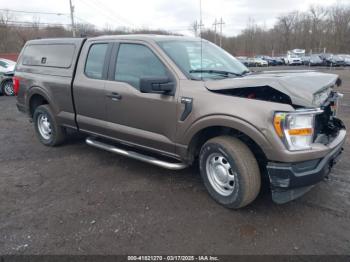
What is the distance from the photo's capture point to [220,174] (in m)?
3.28

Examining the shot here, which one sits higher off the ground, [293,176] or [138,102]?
[138,102]

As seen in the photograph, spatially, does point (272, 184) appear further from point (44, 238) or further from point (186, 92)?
point (44, 238)

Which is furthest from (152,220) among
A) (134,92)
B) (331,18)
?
(331,18)

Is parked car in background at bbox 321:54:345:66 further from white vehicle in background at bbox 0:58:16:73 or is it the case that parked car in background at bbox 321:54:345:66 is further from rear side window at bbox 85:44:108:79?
rear side window at bbox 85:44:108:79

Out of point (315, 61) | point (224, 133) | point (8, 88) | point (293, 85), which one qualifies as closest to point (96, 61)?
point (224, 133)

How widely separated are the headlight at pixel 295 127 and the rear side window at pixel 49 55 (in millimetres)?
3419

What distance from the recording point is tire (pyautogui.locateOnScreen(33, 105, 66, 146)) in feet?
17.2

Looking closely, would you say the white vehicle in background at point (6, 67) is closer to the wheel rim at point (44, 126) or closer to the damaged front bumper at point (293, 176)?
the wheel rim at point (44, 126)

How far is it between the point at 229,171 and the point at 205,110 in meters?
0.69

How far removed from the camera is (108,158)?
4.88 m

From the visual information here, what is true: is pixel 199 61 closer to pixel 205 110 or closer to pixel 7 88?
pixel 205 110

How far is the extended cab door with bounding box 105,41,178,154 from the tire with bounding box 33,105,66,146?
1499 millimetres

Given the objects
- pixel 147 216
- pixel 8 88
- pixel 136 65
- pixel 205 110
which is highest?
pixel 136 65

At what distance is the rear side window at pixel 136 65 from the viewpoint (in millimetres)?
3650
